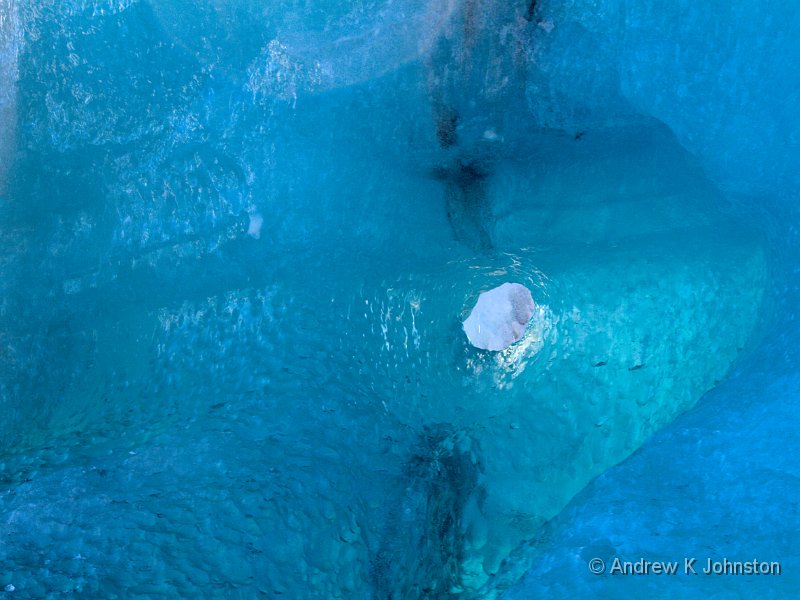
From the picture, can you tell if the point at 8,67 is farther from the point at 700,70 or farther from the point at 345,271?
the point at 700,70

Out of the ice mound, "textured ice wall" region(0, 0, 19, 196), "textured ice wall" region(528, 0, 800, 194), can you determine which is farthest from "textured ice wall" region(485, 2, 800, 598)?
"textured ice wall" region(0, 0, 19, 196)

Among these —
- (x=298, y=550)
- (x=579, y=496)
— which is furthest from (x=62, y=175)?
(x=579, y=496)

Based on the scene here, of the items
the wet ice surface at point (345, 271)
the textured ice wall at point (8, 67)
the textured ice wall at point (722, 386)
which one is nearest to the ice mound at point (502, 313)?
the wet ice surface at point (345, 271)

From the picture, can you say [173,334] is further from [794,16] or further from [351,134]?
[794,16]

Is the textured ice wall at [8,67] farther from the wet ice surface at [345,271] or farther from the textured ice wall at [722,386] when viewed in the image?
the textured ice wall at [722,386]

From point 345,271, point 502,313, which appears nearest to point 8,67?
point 345,271

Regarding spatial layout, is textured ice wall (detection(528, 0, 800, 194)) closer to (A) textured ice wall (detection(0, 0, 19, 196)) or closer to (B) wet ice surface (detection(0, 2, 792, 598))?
(B) wet ice surface (detection(0, 2, 792, 598))
